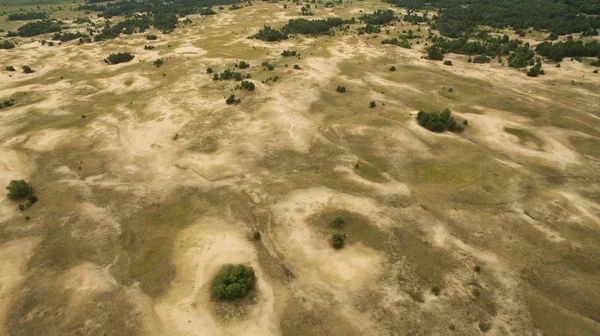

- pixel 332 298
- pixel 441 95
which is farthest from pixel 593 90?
pixel 332 298

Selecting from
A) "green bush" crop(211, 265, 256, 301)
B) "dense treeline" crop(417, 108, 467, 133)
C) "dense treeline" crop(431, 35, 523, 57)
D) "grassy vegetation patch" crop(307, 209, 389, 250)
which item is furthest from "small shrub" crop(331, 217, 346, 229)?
"dense treeline" crop(431, 35, 523, 57)

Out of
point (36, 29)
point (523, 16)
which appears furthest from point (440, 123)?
point (36, 29)

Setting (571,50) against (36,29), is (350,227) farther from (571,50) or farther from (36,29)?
(36,29)

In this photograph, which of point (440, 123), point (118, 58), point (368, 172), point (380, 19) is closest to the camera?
point (368, 172)

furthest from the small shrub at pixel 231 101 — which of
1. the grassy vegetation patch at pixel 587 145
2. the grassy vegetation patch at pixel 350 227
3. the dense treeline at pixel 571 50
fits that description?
the dense treeline at pixel 571 50

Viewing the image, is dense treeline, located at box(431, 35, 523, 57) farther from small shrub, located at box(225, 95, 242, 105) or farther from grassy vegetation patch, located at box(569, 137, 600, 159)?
small shrub, located at box(225, 95, 242, 105)

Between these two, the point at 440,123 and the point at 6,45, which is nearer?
the point at 440,123

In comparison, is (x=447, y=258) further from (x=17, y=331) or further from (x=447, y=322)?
(x=17, y=331)

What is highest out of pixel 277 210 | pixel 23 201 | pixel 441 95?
pixel 441 95
